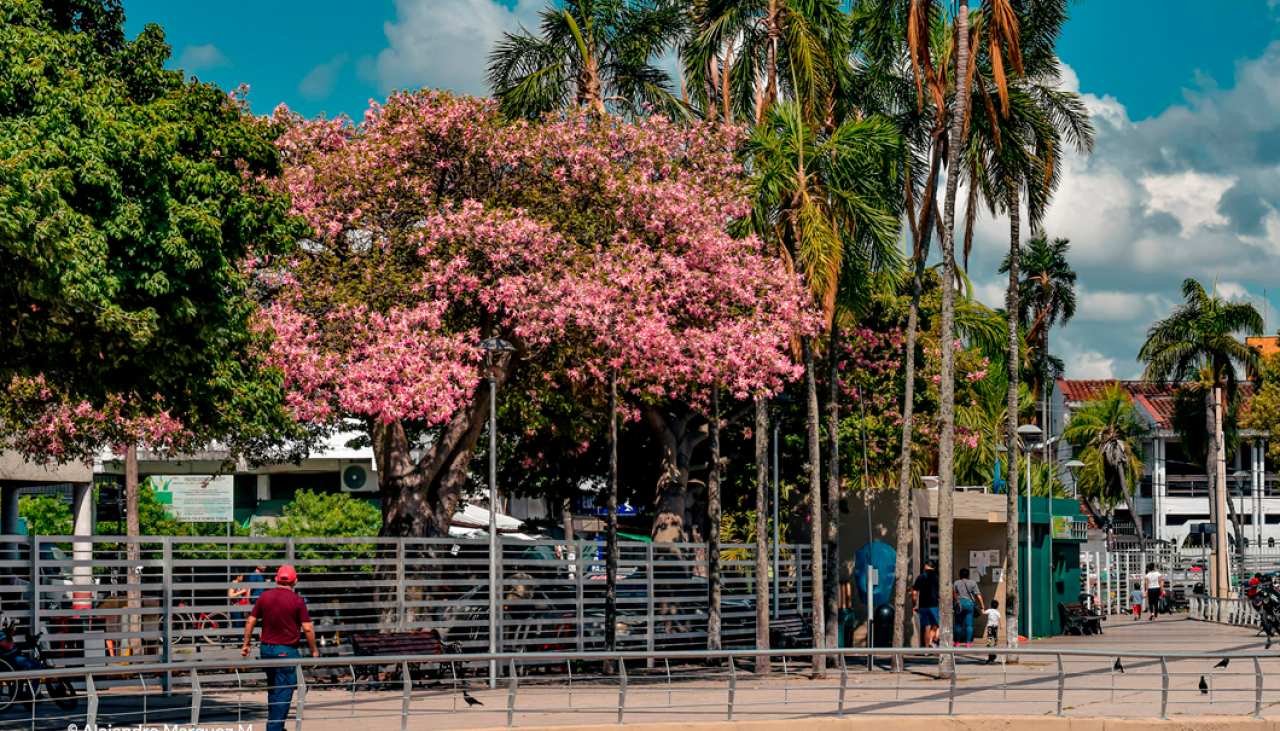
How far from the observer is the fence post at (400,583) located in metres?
21.1

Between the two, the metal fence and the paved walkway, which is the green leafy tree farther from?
the paved walkway

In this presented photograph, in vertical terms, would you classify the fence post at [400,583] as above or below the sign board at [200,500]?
below

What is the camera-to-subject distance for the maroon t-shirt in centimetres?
1369

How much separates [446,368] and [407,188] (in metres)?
3.26

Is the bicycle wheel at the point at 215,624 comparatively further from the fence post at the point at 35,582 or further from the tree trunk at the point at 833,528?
the tree trunk at the point at 833,528

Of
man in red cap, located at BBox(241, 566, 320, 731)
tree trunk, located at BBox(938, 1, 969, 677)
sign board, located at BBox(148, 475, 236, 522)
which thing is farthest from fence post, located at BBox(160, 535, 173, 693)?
sign board, located at BBox(148, 475, 236, 522)

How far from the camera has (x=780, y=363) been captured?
874 inches

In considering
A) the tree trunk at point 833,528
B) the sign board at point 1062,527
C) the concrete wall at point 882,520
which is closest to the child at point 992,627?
the concrete wall at point 882,520

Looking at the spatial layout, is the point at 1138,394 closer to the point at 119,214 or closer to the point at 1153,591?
the point at 1153,591

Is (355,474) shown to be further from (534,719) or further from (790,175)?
(534,719)

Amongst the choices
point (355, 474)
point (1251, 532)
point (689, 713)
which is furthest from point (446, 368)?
point (1251, 532)

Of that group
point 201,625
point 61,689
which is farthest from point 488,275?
point 61,689

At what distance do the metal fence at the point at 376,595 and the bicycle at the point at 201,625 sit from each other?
1.1 inches

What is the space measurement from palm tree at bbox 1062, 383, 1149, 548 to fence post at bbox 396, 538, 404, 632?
62.9 meters
